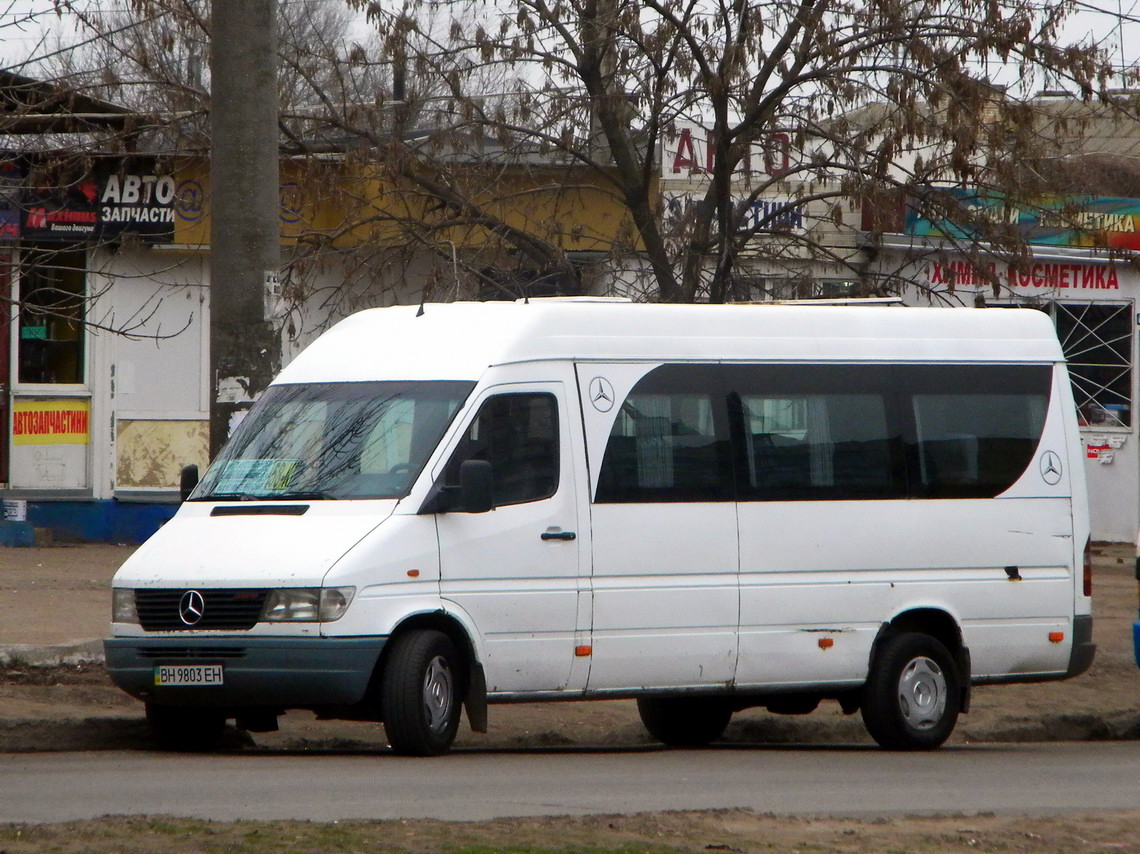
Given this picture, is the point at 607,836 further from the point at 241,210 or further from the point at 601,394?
the point at 241,210

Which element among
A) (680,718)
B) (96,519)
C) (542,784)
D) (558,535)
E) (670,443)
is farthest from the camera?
(96,519)

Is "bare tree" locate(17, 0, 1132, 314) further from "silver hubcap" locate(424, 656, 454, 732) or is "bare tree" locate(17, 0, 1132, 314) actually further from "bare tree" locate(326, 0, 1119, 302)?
"silver hubcap" locate(424, 656, 454, 732)

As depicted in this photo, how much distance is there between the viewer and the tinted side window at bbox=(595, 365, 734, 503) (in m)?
9.90

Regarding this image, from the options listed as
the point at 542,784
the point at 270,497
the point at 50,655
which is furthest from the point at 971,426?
the point at 50,655

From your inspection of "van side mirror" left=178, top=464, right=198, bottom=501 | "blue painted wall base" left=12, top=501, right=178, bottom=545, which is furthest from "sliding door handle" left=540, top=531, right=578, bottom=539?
"blue painted wall base" left=12, top=501, right=178, bottom=545

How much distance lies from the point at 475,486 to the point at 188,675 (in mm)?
1641

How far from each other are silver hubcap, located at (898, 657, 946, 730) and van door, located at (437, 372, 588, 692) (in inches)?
81.5

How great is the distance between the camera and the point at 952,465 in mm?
10938

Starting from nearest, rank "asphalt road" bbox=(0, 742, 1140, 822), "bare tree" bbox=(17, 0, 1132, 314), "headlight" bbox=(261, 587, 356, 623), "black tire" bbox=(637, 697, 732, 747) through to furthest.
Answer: "asphalt road" bbox=(0, 742, 1140, 822) < "headlight" bbox=(261, 587, 356, 623) < "black tire" bbox=(637, 697, 732, 747) < "bare tree" bbox=(17, 0, 1132, 314)

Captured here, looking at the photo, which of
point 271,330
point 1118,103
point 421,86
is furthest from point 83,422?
point 1118,103

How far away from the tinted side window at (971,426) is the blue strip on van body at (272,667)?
363 cm

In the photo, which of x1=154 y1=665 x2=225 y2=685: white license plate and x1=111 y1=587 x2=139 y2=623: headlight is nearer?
x1=154 y1=665 x2=225 y2=685: white license plate

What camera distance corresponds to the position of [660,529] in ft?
32.6

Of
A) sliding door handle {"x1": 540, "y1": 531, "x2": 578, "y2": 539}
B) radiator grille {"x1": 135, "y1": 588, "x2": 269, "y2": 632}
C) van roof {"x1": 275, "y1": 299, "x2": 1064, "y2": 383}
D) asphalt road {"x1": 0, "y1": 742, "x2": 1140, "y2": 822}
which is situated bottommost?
asphalt road {"x1": 0, "y1": 742, "x2": 1140, "y2": 822}
